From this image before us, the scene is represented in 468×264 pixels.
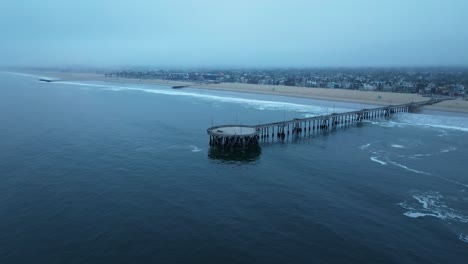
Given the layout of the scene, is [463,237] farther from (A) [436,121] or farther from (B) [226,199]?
(A) [436,121]

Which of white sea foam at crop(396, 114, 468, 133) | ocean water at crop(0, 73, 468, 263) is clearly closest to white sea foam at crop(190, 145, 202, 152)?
ocean water at crop(0, 73, 468, 263)

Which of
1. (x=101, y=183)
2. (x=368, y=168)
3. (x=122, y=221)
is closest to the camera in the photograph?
(x=122, y=221)

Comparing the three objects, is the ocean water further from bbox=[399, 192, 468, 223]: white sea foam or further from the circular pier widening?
the circular pier widening

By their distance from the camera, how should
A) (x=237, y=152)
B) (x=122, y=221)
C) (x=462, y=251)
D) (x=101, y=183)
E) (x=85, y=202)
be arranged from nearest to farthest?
(x=462, y=251) → (x=122, y=221) → (x=85, y=202) → (x=101, y=183) → (x=237, y=152)

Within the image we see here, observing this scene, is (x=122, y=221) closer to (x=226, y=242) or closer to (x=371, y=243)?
(x=226, y=242)

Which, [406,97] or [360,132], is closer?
[360,132]

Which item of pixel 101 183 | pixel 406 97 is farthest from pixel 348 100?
pixel 101 183

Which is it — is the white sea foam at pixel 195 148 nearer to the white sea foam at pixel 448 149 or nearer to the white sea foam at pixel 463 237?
the white sea foam at pixel 463 237
